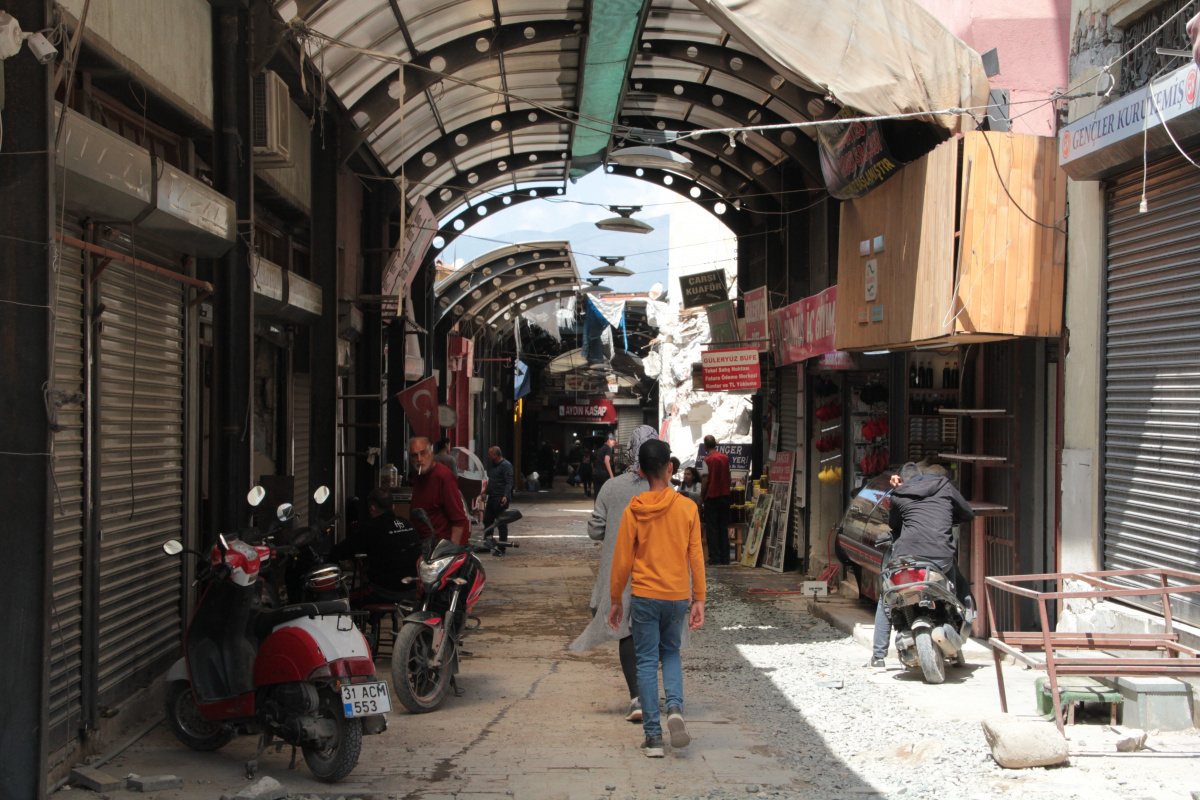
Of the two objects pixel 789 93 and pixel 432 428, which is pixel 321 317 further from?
pixel 789 93

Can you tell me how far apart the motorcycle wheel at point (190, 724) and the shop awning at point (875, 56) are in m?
6.02

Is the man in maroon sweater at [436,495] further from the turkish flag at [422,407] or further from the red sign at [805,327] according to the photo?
the turkish flag at [422,407]

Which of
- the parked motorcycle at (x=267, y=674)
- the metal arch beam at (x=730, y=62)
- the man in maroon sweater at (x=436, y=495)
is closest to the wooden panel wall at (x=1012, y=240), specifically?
the man in maroon sweater at (x=436, y=495)

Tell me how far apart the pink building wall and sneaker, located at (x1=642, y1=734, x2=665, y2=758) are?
572 cm

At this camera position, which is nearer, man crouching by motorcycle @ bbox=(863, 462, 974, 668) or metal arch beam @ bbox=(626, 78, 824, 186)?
man crouching by motorcycle @ bbox=(863, 462, 974, 668)

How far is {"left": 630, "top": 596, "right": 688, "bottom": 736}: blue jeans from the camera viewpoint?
5.35 m

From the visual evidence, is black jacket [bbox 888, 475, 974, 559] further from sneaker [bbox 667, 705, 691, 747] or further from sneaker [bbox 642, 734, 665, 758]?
sneaker [bbox 642, 734, 665, 758]

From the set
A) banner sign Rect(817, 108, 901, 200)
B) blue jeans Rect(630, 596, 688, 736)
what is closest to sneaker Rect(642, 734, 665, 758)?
blue jeans Rect(630, 596, 688, 736)

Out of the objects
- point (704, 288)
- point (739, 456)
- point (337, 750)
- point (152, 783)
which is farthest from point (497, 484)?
point (152, 783)

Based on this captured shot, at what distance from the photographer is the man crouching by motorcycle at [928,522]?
281 inches

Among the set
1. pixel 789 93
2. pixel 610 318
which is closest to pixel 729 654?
pixel 789 93

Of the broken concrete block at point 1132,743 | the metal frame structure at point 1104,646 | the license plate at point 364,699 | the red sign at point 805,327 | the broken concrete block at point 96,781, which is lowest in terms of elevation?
the broken concrete block at point 96,781

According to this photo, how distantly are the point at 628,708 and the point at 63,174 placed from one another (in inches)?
170

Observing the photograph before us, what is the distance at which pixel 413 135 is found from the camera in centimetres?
1435
